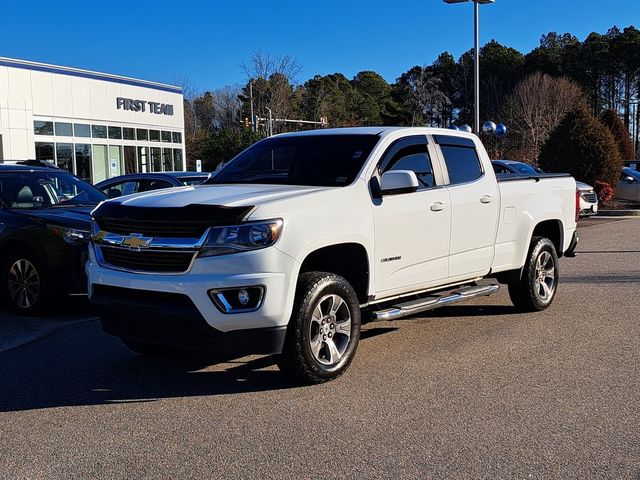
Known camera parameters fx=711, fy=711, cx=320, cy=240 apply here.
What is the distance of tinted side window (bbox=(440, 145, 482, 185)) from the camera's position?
6859 millimetres

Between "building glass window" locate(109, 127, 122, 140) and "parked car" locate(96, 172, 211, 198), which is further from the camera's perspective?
"building glass window" locate(109, 127, 122, 140)

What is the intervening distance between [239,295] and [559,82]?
54385 millimetres

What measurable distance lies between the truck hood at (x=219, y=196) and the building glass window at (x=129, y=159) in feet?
106

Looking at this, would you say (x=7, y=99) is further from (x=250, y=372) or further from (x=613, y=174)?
(x=250, y=372)

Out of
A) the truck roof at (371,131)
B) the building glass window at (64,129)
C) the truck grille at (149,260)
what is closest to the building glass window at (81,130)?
the building glass window at (64,129)

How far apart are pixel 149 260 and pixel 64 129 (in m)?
29.7

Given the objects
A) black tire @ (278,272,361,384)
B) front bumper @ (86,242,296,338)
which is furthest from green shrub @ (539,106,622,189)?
front bumper @ (86,242,296,338)

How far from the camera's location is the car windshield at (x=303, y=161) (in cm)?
607

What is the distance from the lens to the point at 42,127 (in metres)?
31.1

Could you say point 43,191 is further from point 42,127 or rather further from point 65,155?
point 65,155

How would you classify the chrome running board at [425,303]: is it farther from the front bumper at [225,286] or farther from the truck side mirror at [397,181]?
the front bumper at [225,286]

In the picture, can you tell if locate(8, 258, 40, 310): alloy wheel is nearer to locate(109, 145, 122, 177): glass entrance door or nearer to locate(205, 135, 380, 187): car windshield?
locate(205, 135, 380, 187): car windshield

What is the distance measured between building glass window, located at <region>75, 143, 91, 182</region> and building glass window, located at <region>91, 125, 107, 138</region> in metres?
0.80

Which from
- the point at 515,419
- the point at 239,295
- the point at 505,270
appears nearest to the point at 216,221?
the point at 239,295
